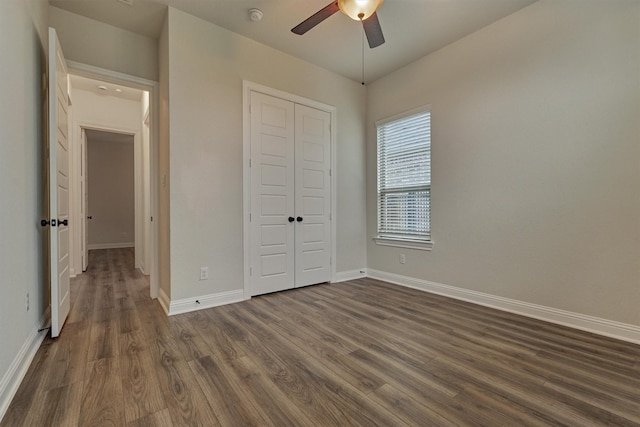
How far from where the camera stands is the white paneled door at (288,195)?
3.39 m

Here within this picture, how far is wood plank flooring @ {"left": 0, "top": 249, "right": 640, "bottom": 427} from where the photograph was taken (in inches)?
56.6

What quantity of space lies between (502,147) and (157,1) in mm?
3584

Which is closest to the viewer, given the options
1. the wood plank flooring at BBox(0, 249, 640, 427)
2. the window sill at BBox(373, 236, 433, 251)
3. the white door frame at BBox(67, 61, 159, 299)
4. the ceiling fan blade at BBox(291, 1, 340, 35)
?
the wood plank flooring at BBox(0, 249, 640, 427)

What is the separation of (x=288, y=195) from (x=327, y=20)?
1.90 meters

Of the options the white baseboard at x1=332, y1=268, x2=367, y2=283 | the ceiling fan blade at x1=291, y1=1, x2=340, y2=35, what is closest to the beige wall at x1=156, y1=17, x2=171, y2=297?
the ceiling fan blade at x1=291, y1=1, x2=340, y2=35

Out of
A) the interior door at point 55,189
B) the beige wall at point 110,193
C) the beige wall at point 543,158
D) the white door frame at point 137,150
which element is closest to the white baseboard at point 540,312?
the beige wall at point 543,158

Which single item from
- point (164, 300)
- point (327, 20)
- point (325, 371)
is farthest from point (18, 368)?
point (327, 20)

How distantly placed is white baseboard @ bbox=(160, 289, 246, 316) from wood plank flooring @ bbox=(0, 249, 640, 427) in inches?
5.3

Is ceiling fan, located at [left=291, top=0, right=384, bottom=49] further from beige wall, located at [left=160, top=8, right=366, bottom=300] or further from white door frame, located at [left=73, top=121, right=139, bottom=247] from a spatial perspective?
white door frame, located at [left=73, top=121, right=139, bottom=247]

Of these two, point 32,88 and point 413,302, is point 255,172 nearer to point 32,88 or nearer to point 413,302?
point 32,88

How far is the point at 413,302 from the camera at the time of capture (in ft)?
10.4

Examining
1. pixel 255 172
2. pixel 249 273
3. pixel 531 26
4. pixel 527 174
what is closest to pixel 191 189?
pixel 255 172

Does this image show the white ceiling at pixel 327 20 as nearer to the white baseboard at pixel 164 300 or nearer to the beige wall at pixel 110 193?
the white baseboard at pixel 164 300

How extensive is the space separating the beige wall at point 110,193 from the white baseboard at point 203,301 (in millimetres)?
6207
